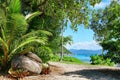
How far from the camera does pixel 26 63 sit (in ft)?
56.1

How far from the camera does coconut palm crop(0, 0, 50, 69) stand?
680 inches

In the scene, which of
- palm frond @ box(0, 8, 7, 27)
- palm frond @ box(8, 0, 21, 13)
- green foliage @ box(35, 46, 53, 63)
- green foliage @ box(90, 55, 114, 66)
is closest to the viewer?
palm frond @ box(0, 8, 7, 27)

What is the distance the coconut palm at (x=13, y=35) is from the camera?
17266mm

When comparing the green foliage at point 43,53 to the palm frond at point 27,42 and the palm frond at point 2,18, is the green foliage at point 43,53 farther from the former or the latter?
the palm frond at point 2,18

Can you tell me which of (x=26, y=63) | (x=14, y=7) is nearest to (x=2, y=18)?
(x=14, y=7)

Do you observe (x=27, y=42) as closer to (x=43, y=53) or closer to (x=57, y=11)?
(x=43, y=53)

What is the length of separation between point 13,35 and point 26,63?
1600mm

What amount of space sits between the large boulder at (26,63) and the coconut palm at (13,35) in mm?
420

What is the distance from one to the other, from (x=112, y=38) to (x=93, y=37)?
2724 centimetres

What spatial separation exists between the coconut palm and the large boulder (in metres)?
0.42

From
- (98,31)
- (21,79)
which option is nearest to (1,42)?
(21,79)

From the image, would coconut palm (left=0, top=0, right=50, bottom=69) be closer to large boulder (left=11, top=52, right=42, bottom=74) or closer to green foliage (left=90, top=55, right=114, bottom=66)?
large boulder (left=11, top=52, right=42, bottom=74)

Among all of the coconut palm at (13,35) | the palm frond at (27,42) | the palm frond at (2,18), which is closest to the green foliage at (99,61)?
the coconut palm at (13,35)

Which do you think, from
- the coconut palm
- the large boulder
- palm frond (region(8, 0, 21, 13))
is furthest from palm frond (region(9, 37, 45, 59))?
palm frond (region(8, 0, 21, 13))
